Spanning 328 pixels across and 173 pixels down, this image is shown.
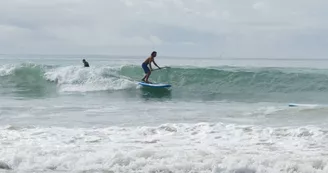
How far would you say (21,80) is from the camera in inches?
1021

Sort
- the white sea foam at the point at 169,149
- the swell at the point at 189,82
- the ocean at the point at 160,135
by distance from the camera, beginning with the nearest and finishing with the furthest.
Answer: the white sea foam at the point at 169,149 < the ocean at the point at 160,135 < the swell at the point at 189,82

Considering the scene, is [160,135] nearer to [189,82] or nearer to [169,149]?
[169,149]

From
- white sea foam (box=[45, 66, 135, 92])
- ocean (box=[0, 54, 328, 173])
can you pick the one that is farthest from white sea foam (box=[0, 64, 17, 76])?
ocean (box=[0, 54, 328, 173])

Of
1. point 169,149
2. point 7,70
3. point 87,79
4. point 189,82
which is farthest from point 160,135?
point 7,70

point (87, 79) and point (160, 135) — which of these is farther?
point (87, 79)

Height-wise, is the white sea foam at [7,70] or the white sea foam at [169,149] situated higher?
the white sea foam at [7,70]

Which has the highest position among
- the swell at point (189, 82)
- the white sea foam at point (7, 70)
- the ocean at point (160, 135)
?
the white sea foam at point (7, 70)

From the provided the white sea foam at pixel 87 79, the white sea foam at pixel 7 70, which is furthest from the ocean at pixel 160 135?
the white sea foam at pixel 7 70

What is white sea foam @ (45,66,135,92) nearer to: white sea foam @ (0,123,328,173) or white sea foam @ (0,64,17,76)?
white sea foam @ (0,64,17,76)

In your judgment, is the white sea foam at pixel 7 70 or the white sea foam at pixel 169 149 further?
the white sea foam at pixel 7 70

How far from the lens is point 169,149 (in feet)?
25.1

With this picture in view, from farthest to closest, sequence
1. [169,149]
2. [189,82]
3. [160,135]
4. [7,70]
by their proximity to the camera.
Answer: [7,70] → [189,82] → [160,135] → [169,149]

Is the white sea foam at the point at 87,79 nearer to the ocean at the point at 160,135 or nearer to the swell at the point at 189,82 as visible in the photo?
the swell at the point at 189,82

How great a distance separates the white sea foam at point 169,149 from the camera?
659 cm
